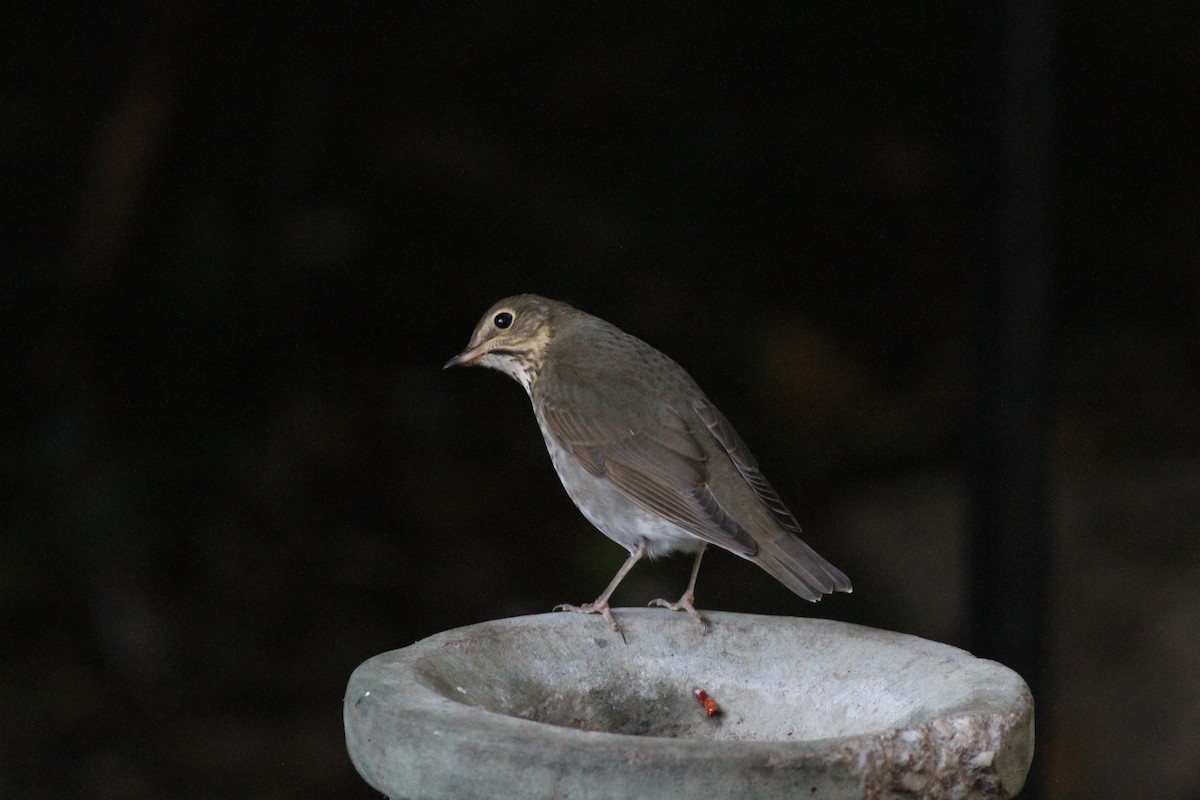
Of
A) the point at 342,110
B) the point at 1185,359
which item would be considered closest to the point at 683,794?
the point at 342,110

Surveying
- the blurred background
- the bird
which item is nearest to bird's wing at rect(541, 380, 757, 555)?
the bird

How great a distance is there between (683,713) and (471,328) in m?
4.27

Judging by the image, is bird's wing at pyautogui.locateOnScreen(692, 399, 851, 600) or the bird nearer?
bird's wing at pyautogui.locateOnScreen(692, 399, 851, 600)

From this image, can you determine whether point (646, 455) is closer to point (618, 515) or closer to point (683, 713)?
point (618, 515)

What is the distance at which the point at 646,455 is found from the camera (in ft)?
11.6

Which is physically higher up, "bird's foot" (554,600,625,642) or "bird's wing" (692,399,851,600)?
"bird's wing" (692,399,851,600)

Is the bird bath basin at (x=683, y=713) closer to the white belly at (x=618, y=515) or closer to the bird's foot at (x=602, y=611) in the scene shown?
the bird's foot at (x=602, y=611)

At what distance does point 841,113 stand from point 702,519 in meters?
4.39

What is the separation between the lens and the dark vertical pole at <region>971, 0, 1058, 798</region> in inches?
159

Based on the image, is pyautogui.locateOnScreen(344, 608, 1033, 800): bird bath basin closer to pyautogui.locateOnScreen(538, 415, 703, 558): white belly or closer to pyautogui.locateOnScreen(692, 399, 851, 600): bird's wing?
pyautogui.locateOnScreen(692, 399, 851, 600): bird's wing

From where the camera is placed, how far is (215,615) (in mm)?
6145

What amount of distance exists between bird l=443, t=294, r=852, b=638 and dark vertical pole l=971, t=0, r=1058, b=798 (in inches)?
31.6

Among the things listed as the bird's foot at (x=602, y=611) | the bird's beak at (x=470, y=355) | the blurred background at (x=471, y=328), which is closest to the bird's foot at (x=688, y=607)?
the bird's foot at (x=602, y=611)

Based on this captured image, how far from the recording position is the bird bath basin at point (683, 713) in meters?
2.05
